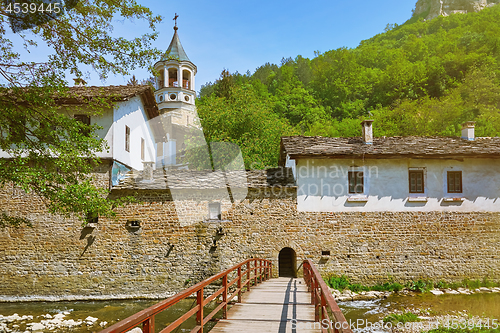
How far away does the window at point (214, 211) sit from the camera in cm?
1426

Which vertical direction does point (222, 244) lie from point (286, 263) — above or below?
above

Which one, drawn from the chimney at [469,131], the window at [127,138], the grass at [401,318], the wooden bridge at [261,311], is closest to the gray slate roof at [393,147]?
the chimney at [469,131]

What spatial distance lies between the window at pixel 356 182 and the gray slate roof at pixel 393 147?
2.64 ft

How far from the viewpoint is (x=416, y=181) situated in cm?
1425

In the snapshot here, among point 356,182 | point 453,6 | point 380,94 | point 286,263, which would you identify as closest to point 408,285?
point 356,182

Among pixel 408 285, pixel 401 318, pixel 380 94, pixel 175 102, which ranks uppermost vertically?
pixel 380 94

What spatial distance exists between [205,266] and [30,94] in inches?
364

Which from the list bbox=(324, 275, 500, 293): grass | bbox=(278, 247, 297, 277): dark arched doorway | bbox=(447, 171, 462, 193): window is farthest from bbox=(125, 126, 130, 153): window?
bbox=(447, 171, 462, 193): window

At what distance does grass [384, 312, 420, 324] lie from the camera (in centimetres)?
968

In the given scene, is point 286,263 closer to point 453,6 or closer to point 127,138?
point 127,138

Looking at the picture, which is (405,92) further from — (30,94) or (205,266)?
(30,94)

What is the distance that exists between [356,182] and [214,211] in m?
6.33

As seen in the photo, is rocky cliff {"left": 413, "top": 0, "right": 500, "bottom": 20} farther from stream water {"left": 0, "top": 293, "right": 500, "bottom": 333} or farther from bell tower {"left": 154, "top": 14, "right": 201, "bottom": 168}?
stream water {"left": 0, "top": 293, "right": 500, "bottom": 333}

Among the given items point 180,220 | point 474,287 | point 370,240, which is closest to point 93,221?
point 180,220
